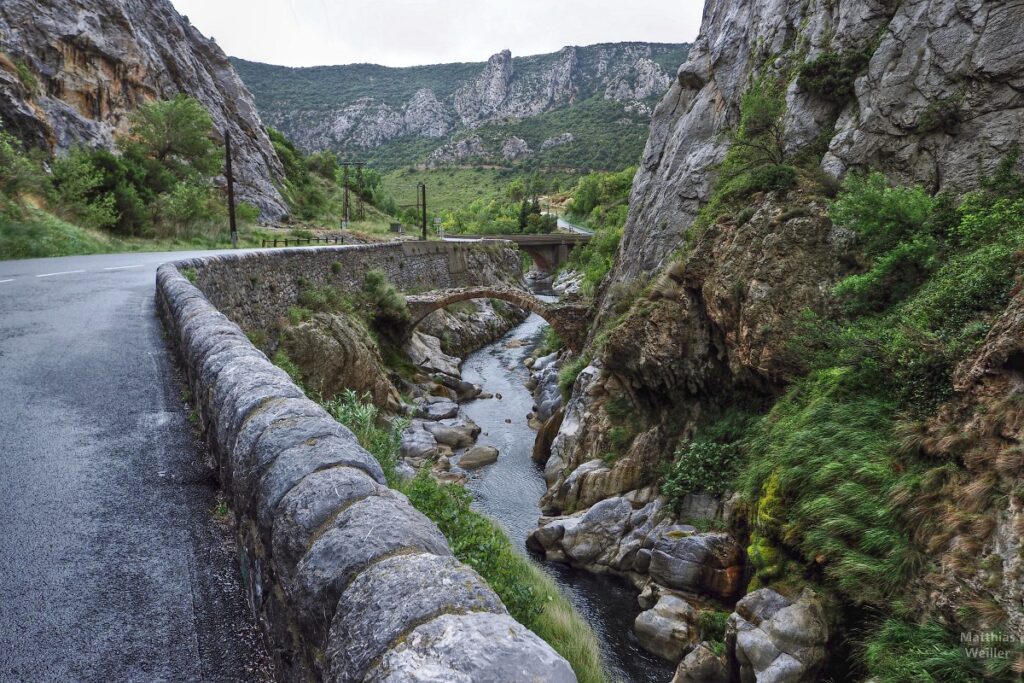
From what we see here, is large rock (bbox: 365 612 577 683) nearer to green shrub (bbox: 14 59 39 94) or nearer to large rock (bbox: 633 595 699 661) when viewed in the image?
large rock (bbox: 633 595 699 661)

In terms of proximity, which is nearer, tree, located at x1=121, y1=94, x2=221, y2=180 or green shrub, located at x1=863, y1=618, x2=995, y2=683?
green shrub, located at x1=863, y1=618, x2=995, y2=683

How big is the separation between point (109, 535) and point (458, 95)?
181824mm

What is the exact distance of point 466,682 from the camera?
68.1 inches

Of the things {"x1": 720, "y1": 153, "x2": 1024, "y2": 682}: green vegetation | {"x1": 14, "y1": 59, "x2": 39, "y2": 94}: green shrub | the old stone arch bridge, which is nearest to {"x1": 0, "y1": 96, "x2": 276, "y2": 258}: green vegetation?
{"x1": 14, "y1": 59, "x2": 39, "y2": 94}: green shrub

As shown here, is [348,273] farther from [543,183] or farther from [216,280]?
[543,183]

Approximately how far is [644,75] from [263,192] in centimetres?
11332

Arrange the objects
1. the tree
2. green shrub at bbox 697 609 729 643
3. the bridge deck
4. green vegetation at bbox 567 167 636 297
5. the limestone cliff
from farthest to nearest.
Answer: the bridge deck, green vegetation at bbox 567 167 636 297, the tree, green shrub at bbox 697 609 729 643, the limestone cliff

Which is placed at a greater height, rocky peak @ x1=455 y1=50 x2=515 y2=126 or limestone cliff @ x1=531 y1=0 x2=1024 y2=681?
rocky peak @ x1=455 y1=50 x2=515 y2=126

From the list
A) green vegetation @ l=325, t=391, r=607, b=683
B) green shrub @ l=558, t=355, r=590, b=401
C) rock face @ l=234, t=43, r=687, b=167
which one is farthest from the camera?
rock face @ l=234, t=43, r=687, b=167

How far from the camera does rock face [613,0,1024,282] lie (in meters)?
11.9

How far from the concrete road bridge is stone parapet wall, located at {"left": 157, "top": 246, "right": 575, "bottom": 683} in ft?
170

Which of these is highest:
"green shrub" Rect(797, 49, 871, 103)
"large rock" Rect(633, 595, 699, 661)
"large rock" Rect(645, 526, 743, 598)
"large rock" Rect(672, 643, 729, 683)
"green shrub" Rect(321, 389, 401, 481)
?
"green shrub" Rect(797, 49, 871, 103)

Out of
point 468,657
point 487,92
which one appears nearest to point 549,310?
point 468,657

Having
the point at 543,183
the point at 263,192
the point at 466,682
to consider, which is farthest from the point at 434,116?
the point at 466,682
